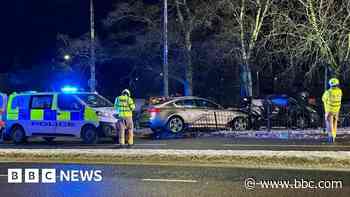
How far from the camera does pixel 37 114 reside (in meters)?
18.7

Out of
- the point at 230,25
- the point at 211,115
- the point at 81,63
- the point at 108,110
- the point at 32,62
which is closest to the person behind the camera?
the point at 108,110

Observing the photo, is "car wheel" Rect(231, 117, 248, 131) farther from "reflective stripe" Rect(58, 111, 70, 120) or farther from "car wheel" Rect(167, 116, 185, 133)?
"reflective stripe" Rect(58, 111, 70, 120)

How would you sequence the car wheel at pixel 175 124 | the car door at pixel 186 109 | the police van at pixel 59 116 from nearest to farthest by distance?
the police van at pixel 59 116
the car wheel at pixel 175 124
the car door at pixel 186 109

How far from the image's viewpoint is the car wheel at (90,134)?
59.1ft

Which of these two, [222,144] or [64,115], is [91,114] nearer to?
[64,115]

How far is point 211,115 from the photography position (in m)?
21.5

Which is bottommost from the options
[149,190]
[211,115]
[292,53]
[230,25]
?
[149,190]

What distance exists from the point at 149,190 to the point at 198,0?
24942 mm

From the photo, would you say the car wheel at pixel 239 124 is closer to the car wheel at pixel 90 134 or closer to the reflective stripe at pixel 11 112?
the car wheel at pixel 90 134

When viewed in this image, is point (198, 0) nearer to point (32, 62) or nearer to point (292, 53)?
point (292, 53)

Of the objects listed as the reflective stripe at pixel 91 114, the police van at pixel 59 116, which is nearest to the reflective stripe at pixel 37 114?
the police van at pixel 59 116

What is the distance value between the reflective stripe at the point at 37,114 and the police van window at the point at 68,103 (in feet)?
2.50

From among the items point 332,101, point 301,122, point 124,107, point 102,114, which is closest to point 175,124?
point 102,114

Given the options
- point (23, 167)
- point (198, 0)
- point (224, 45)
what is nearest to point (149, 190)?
point (23, 167)
